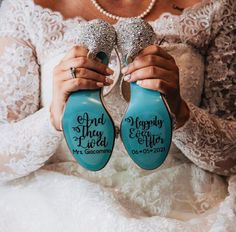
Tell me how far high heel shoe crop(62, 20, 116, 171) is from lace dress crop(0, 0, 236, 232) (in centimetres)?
14

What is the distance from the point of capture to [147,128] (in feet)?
2.58

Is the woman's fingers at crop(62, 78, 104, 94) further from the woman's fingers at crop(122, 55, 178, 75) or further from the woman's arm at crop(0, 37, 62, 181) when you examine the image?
the woman's arm at crop(0, 37, 62, 181)

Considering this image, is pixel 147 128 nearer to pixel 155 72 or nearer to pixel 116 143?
pixel 155 72

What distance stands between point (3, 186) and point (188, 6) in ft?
1.61

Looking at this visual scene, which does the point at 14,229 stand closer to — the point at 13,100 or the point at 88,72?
the point at 13,100

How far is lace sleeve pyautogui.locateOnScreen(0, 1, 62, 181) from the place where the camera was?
103cm

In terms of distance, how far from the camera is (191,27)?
43.6 inches

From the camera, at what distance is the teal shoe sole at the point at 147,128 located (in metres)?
0.79

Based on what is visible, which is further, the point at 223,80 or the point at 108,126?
the point at 223,80

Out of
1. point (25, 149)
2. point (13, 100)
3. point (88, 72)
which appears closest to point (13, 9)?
point (13, 100)

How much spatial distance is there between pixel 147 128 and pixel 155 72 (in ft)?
0.28

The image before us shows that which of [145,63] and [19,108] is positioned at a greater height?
[145,63]

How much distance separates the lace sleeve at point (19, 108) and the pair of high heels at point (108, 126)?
0.22 metres

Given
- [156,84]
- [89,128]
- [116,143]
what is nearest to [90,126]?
[89,128]
